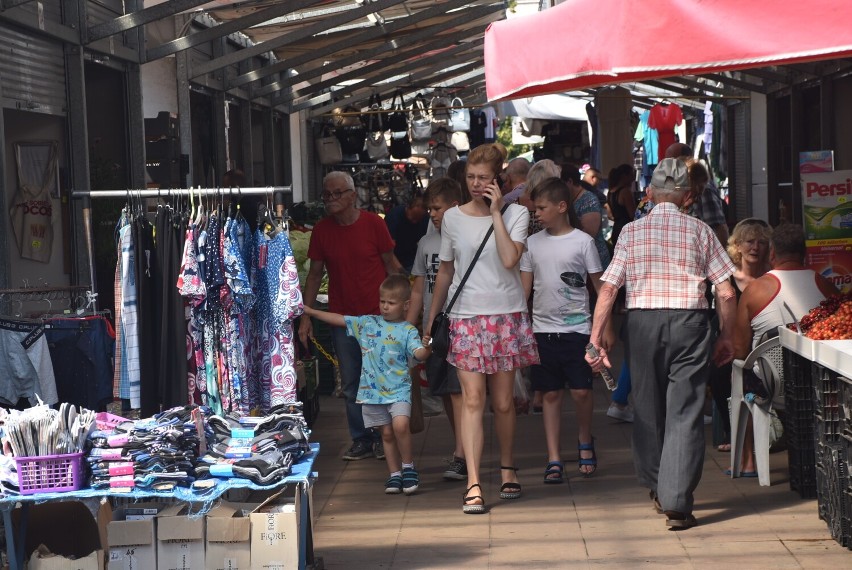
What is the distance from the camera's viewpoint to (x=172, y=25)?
11688 millimetres

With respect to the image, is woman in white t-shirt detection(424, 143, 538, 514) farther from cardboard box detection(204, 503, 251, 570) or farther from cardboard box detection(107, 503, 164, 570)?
cardboard box detection(107, 503, 164, 570)

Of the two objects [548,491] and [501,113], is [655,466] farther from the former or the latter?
[501,113]

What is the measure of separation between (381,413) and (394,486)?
41cm

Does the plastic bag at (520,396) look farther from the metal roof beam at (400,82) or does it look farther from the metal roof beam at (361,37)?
the metal roof beam at (400,82)

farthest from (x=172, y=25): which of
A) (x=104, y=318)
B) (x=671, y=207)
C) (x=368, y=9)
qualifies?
(x=671, y=207)

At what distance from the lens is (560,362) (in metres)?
6.58

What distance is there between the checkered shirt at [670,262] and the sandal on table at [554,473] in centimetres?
132

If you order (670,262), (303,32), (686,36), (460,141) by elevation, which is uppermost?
(303,32)

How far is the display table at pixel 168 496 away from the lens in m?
4.53

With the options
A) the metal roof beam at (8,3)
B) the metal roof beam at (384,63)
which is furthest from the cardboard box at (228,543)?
the metal roof beam at (384,63)

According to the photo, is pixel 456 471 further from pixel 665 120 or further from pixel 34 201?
pixel 665 120

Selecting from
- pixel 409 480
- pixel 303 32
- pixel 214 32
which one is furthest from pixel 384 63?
pixel 409 480

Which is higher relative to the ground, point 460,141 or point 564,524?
point 460,141

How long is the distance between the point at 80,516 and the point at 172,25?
7649mm
